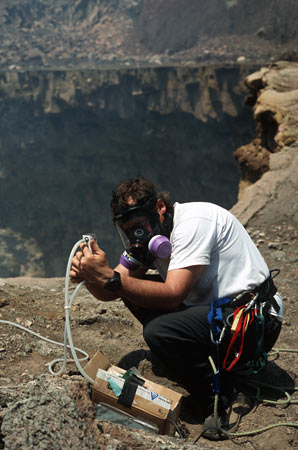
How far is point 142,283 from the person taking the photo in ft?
7.43

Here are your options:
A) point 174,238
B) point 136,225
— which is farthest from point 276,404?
point 136,225

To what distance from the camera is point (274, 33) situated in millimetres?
62156

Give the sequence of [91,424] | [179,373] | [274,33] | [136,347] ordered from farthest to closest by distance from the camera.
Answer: [274,33] < [136,347] < [179,373] < [91,424]

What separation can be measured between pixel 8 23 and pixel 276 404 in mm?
106623

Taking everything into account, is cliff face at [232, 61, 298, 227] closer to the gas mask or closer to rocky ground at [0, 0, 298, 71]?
the gas mask

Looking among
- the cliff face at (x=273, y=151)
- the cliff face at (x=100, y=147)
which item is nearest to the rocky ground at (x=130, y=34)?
the cliff face at (x=100, y=147)

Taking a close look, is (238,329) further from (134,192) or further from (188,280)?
(134,192)

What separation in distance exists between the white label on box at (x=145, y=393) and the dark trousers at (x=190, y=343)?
288mm

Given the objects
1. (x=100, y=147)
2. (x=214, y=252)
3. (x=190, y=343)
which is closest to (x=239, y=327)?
(x=190, y=343)

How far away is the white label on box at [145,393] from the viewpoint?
205 centimetres

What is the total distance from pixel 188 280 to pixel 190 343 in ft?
1.16

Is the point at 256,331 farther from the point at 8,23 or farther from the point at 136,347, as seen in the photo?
the point at 8,23

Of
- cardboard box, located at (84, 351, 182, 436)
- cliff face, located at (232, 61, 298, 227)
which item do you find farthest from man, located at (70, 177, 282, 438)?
cliff face, located at (232, 61, 298, 227)

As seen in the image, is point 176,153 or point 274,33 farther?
point 274,33
